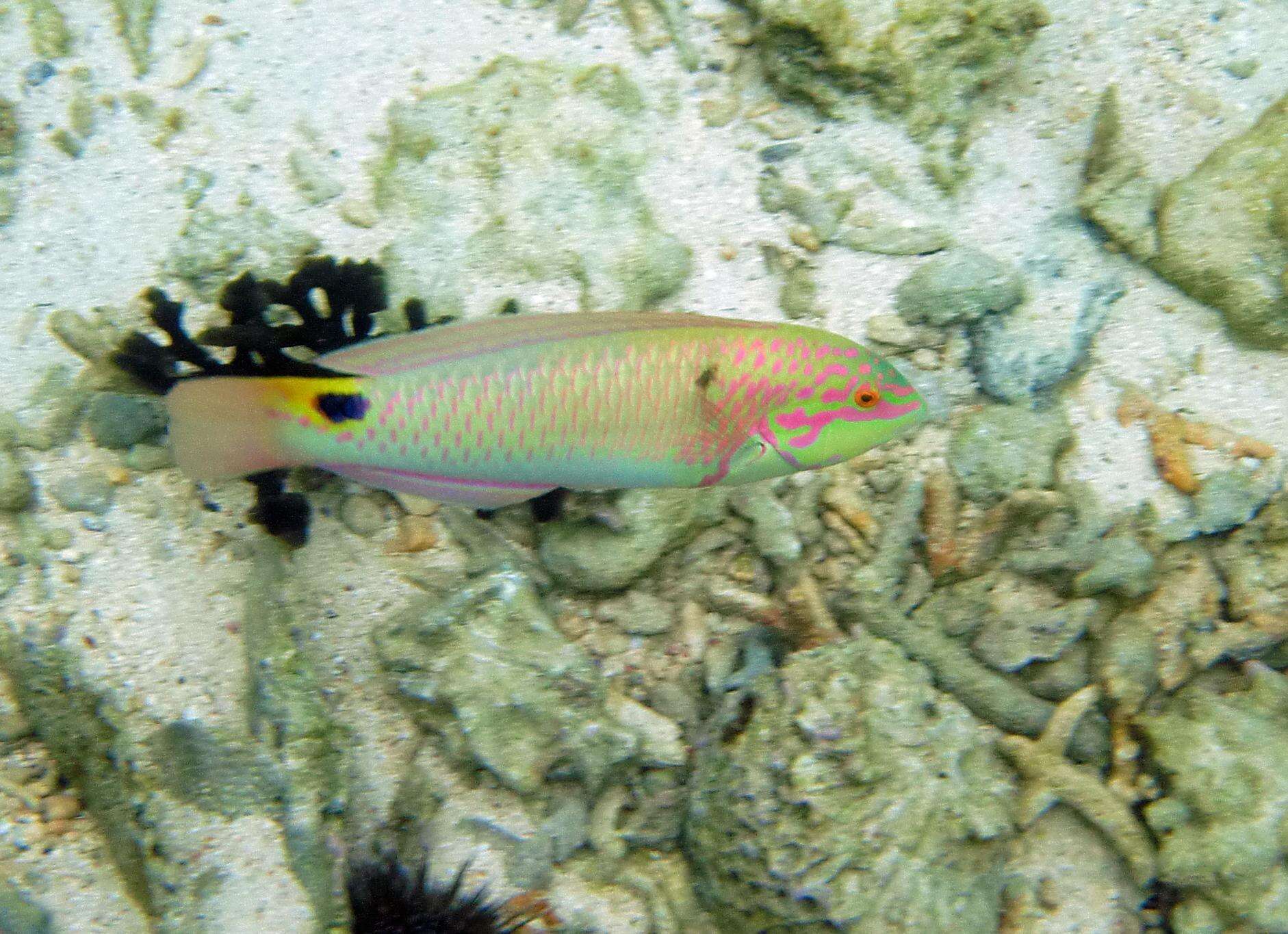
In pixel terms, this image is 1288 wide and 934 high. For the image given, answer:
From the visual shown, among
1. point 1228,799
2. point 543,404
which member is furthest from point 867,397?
point 1228,799

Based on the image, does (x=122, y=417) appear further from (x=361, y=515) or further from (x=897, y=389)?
(x=897, y=389)

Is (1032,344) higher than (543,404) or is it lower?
lower

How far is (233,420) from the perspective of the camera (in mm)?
2217

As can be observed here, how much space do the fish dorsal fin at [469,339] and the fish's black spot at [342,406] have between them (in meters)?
0.06

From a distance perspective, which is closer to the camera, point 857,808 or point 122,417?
point 857,808

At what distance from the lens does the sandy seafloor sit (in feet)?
9.39

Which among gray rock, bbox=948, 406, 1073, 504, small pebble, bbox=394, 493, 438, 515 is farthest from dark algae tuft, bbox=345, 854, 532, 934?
gray rock, bbox=948, 406, 1073, 504

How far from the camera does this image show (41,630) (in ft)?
8.89

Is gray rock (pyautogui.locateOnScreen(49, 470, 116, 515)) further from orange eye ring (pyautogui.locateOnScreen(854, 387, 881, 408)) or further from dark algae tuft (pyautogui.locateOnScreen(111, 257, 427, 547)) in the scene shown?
orange eye ring (pyautogui.locateOnScreen(854, 387, 881, 408))

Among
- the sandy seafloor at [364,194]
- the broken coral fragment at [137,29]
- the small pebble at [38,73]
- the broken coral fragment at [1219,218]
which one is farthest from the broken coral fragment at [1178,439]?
the small pebble at [38,73]

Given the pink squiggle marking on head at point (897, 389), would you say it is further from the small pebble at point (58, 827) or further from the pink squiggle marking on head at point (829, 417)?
the small pebble at point (58, 827)

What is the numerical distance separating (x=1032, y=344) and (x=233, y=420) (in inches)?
112

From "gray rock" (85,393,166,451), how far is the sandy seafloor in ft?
0.26

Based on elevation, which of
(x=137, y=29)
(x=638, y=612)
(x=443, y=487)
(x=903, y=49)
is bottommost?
(x=638, y=612)
